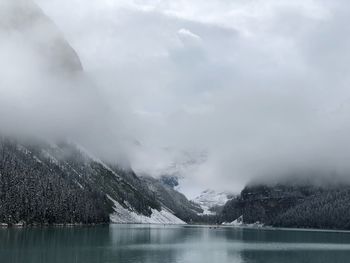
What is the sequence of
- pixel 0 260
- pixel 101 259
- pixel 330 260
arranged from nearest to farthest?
pixel 0 260
pixel 101 259
pixel 330 260

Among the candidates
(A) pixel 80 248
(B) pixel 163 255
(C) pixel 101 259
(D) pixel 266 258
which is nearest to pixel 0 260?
(C) pixel 101 259

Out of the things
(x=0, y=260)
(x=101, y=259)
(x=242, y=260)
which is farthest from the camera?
(x=242, y=260)

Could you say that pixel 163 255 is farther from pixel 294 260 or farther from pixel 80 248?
pixel 294 260

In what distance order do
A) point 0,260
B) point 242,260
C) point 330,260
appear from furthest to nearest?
point 330,260 < point 242,260 < point 0,260

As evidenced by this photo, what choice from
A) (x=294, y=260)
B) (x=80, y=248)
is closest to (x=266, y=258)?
(x=294, y=260)

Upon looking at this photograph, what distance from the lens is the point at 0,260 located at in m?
→ 109

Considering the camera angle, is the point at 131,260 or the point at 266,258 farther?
the point at 266,258

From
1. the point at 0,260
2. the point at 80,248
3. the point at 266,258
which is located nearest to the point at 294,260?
the point at 266,258

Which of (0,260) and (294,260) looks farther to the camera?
(294,260)

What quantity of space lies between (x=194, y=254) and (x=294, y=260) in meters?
29.6

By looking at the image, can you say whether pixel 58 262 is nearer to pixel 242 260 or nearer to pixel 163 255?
pixel 163 255

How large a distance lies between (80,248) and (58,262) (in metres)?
36.1

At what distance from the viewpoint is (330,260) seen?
506ft

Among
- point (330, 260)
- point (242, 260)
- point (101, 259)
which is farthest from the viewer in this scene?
point (330, 260)
